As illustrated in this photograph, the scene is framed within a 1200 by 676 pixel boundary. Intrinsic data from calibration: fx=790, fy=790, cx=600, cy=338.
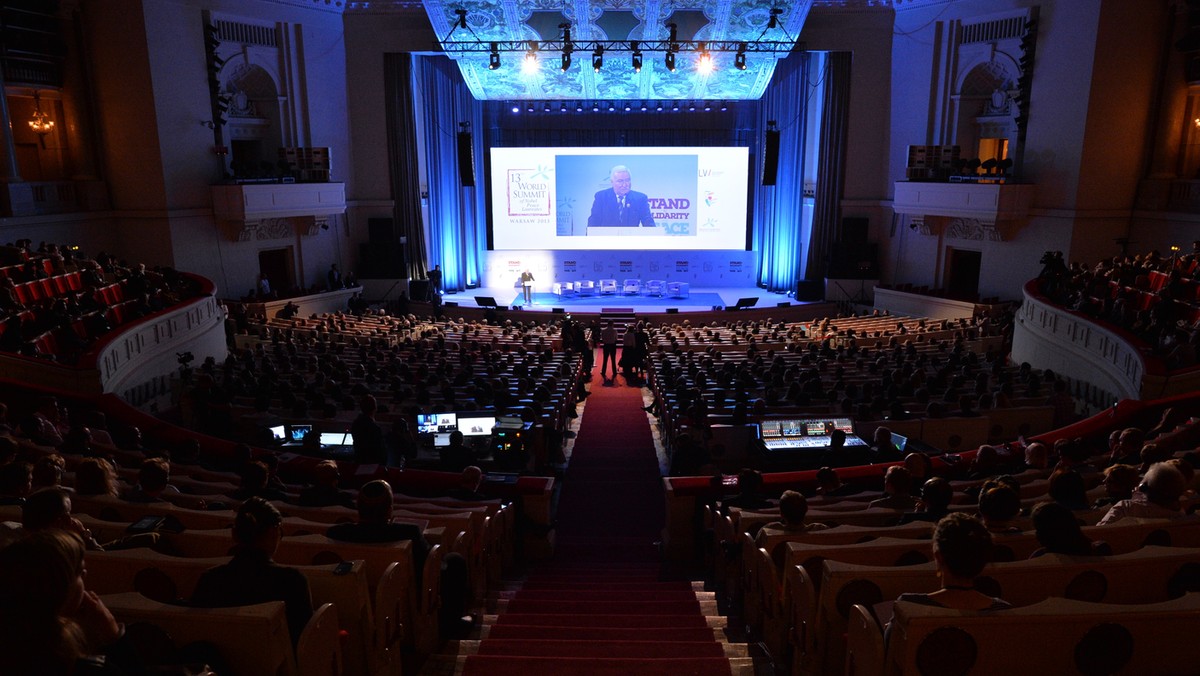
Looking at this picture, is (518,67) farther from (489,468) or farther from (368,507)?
(368,507)

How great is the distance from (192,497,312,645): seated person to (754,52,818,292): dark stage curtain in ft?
85.1

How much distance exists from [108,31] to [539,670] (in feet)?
67.6

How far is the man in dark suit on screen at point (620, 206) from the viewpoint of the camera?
2725 centimetres

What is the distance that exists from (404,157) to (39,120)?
10202 mm

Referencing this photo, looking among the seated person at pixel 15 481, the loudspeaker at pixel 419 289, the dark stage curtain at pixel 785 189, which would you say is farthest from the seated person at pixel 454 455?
the dark stage curtain at pixel 785 189

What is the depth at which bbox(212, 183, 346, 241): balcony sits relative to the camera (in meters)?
20.6

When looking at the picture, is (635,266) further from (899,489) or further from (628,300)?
(899,489)

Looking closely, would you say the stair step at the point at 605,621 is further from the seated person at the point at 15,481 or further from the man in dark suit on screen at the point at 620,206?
the man in dark suit on screen at the point at 620,206

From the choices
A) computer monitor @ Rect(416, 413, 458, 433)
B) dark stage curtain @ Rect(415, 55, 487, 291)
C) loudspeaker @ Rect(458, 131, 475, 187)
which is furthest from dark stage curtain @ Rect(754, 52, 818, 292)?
computer monitor @ Rect(416, 413, 458, 433)

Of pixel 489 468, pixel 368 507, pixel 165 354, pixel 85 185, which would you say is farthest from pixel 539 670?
pixel 85 185

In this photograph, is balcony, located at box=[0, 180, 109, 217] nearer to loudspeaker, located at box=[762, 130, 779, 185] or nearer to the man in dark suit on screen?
the man in dark suit on screen

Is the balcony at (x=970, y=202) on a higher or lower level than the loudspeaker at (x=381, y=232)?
higher

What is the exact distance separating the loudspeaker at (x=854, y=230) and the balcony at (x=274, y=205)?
15.8 meters

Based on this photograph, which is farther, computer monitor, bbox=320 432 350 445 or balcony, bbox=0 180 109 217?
balcony, bbox=0 180 109 217
